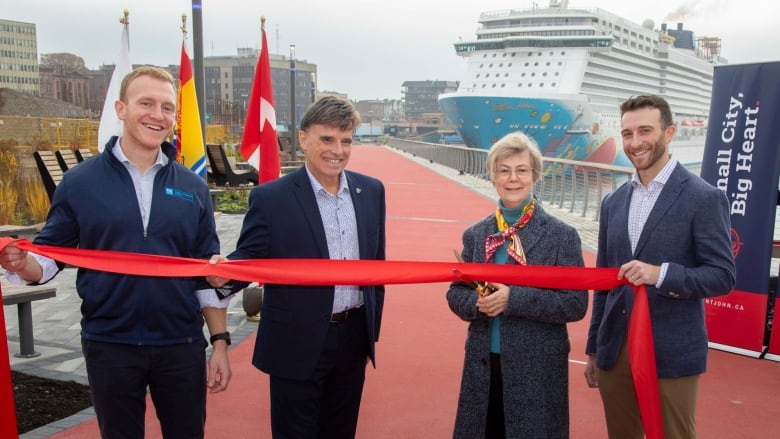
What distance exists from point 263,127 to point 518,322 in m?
5.22

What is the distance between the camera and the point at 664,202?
8.87 feet

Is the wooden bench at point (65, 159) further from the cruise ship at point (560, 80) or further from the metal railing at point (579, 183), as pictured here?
the cruise ship at point (560, 80)

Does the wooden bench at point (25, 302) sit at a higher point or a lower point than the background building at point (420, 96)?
lower

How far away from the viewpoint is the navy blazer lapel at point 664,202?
2.70 m

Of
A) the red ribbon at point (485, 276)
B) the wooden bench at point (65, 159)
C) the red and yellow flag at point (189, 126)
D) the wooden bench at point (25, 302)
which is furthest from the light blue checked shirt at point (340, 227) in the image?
the wooden bench at point (65, 159)

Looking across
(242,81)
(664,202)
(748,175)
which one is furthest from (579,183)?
(242,81)

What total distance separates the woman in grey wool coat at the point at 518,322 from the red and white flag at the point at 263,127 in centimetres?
484

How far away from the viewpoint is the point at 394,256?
999 centimetres

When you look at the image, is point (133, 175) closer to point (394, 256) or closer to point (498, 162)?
point (498, 162)

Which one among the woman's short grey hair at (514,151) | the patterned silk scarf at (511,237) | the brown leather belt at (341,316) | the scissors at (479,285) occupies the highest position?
the woman's short grey hair at (514,151)

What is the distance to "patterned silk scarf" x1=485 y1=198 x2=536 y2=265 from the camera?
2693 millimetres

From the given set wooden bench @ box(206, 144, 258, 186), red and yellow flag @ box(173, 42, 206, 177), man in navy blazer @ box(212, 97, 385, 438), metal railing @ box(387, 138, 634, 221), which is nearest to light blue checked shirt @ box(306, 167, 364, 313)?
man in navy blazer @ box(212, 97, 385, 438)

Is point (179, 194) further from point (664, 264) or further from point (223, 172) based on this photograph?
point (223, 172)

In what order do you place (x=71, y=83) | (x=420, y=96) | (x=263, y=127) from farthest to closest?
1. (x=420, y=96)
2. (x=71, y=83)
3. (x=263, y=127)
